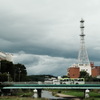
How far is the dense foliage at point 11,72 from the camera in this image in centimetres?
13645

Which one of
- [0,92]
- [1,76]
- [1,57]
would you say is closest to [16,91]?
[1,76]

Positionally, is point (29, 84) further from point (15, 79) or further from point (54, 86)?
point (15, 79)

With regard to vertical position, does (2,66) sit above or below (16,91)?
above

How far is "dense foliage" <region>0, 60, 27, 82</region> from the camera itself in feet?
448

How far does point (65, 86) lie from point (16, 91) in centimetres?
3714

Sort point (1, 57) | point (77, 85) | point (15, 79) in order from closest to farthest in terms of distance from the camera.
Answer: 1. point (77, 85)
2. point (15, 79)
3. point (1, 57)

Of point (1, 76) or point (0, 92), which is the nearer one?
point (0, 92)

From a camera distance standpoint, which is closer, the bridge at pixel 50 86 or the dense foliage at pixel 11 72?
the bridge at pixel 50 86

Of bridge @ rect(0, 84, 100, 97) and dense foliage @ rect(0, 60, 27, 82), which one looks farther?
dense foliage @ rect(0, 60, 27, 82)

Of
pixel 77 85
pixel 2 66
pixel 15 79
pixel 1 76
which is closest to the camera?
pixel 77 85

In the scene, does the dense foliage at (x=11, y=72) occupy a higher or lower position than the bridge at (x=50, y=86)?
higher

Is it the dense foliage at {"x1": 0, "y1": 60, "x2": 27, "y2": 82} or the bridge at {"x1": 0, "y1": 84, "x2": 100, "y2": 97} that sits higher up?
the dense foliage at {"x1": 0, "y1": 60, "x2": 27, "y2": 82}

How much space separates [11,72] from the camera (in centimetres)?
15375

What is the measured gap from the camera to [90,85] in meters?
109
